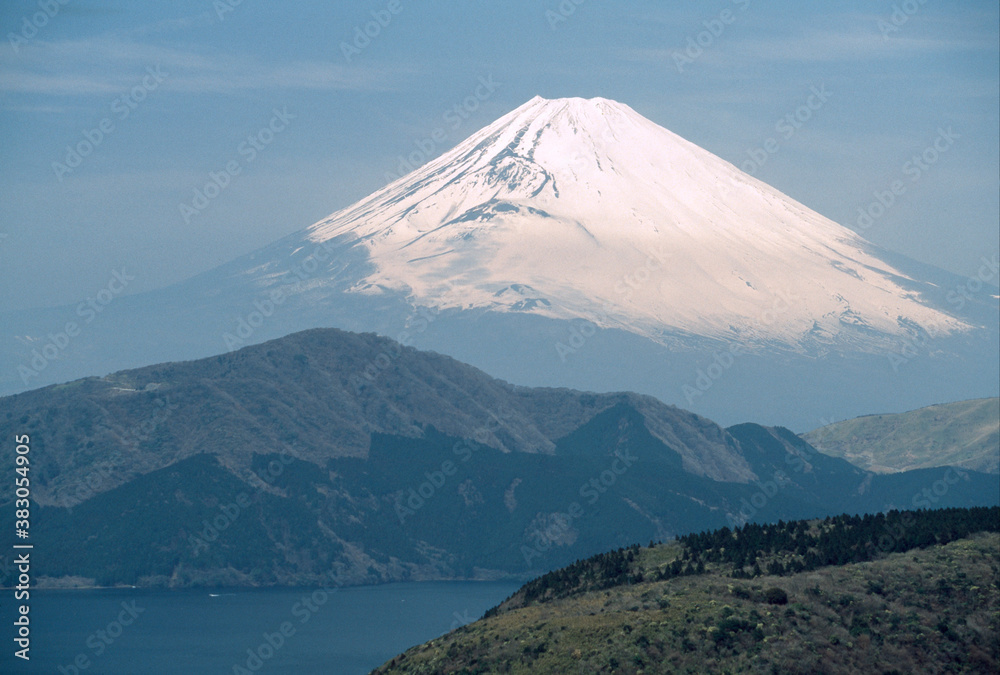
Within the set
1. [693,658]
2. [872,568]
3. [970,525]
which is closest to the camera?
[693,658]

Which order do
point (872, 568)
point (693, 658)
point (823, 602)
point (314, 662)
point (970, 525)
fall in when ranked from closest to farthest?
point (693, 658)
point (823, 602)
point (872, 568)
point (970, 525)
point (314, 662)

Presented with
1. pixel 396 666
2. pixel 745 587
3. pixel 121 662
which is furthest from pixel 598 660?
pixel 121 662

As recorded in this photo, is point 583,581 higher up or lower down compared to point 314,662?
higher up

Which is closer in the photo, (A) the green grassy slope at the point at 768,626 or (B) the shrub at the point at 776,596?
(A) the green grassy slope at the point at 768,626

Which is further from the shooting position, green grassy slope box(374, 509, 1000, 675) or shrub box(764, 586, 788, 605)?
shrub box(764, 586, 788, 605)

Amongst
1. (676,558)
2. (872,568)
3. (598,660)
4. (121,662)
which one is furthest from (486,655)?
(121,662)

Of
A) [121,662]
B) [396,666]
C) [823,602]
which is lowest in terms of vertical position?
[121,662]

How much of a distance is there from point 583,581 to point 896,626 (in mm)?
25605

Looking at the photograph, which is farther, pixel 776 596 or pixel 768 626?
pixel 776 596

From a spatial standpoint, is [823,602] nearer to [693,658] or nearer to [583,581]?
[693,658]

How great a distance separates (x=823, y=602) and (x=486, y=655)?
22.2m

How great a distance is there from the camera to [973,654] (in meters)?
72.5

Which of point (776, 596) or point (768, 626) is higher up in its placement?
point (776, 596)

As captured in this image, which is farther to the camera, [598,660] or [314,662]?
[314,662]
